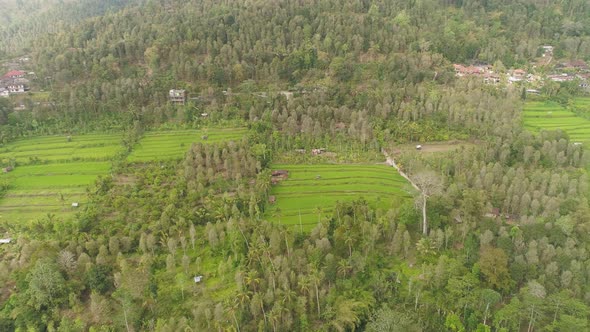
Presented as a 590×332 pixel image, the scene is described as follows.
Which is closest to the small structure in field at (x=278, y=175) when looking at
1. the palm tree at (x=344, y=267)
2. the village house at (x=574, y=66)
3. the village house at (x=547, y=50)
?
the palm tree at (x=344, y=267)

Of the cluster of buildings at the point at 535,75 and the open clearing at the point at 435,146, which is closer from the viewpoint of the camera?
the open clearing at the point at 435,146

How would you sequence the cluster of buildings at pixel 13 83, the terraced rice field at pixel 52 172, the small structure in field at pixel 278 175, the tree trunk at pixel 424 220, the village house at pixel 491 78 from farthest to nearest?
the village house at pixel 491 78 → the cluster of buildings at pixel 13 83 → the small structure in field at pixel 278 175 → the terraced rice field at pixel 52 172 → the tree trunk at pixel 424 220

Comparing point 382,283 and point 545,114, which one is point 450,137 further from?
point 382,283

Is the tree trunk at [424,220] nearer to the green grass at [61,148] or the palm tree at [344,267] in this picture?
the palm tree at [344,267]

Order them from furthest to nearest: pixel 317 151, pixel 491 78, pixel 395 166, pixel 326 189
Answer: pixel 491 78 → pixel 317 151 → pixel 395 166 → pixel 326 189

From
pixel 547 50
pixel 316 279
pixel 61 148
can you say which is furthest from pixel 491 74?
pixel 61 148

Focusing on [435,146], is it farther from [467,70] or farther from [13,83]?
[13,83]
